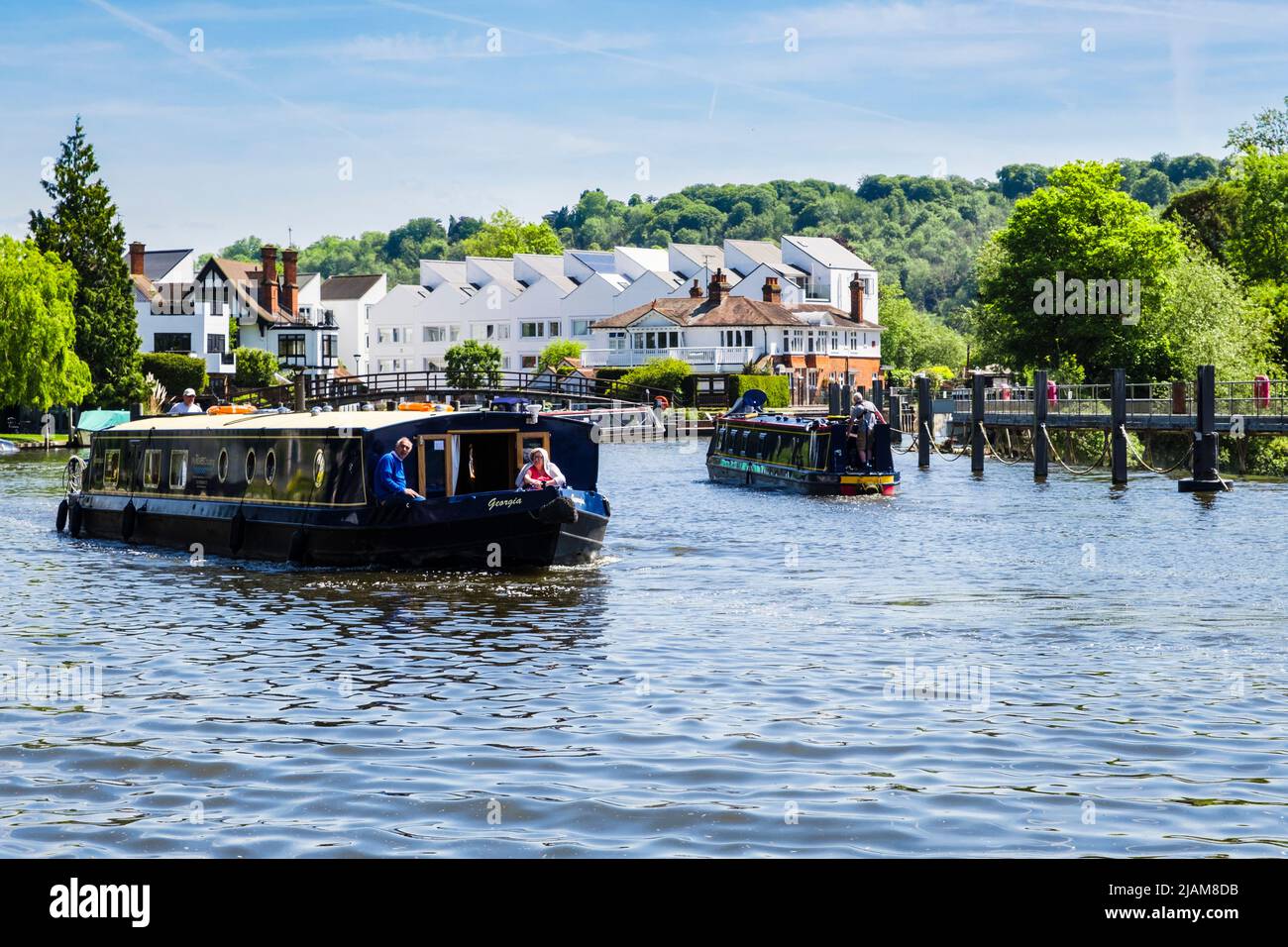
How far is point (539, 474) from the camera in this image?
26.4 meters

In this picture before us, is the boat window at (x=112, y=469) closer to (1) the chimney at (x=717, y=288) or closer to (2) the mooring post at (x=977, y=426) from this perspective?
(2) the mooring post at (x=977, y=426)

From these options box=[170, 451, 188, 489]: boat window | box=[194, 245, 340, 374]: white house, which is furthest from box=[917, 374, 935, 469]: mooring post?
box=[194, 245, 340, 374]: white house

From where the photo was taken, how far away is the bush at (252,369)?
10738 cm

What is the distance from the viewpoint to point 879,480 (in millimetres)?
46500

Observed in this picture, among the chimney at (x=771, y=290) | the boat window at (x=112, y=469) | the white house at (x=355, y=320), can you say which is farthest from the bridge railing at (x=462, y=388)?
the boat window at (x=112, y=469)

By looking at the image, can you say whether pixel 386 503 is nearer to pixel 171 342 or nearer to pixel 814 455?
pixel 814 455

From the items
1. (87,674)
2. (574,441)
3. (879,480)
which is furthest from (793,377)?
(87,674)

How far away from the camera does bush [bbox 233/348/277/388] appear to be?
107 meters

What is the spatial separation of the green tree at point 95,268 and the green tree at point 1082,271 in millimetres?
46283

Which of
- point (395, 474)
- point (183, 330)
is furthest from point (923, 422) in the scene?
point (183, 330)

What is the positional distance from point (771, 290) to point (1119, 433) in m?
71.7

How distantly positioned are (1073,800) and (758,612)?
10.7 metres
